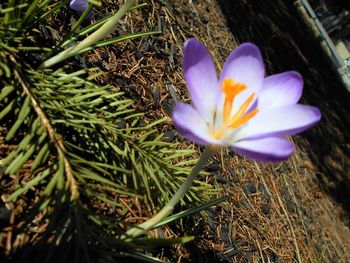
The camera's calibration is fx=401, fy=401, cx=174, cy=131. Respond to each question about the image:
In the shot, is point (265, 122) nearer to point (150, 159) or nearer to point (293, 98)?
point (293, 98)

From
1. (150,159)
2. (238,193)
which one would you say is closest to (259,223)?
(238,193)

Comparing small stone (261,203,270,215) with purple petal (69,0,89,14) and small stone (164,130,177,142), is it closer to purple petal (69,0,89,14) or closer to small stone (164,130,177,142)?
small stone (164,130,177,142)

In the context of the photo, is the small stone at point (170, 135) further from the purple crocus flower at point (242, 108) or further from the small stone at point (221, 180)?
the purple crocus flower at point (242, 108)

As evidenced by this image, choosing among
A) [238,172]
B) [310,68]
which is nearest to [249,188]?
[238,172]

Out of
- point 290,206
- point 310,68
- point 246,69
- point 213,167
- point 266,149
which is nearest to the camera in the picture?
point 266,149

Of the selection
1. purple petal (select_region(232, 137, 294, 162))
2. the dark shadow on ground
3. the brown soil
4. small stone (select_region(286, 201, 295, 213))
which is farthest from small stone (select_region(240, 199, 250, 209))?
the dark shadow on ground

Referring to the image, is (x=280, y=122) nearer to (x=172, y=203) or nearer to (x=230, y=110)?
(x=230, y=110)
